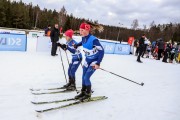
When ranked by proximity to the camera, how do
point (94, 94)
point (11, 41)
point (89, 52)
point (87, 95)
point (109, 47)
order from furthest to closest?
1. point (109, 47)
2. point (11, 41)
3. point (94, 94)
4. point (87, 95)
5. point (89, 52)

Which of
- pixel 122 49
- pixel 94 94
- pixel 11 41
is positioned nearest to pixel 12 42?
pixel 11 41

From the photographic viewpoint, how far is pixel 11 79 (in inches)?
260

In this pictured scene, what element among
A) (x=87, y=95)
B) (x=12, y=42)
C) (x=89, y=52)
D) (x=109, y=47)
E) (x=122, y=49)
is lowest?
(x=87, y=95)

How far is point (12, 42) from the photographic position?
41.2 feet

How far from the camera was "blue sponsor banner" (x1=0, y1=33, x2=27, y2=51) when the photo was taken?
1210 cm

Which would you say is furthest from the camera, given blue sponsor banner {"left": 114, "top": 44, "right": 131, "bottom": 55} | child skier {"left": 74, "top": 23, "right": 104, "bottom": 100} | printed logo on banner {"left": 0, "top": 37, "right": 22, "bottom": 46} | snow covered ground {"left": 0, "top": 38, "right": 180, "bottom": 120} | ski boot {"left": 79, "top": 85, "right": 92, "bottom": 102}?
blue sponsor banner {"left": 114, "top": 44, "right": 131, "bottom": 55}

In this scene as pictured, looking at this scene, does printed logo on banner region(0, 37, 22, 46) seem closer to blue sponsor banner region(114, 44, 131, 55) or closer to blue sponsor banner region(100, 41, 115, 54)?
blue sponsor banner region(100, 41, 115, 54)

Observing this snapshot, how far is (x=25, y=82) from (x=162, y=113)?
13.2ft

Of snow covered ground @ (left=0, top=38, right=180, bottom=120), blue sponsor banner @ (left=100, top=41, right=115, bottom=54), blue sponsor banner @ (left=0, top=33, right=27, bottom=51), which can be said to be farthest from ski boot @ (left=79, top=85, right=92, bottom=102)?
blue sponsor banner @ (left=100, top=41, right=115, bottom=54)

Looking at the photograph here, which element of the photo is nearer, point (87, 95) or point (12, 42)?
point (87, 95)

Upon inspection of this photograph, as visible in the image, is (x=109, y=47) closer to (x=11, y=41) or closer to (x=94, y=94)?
(x=11, y=41)

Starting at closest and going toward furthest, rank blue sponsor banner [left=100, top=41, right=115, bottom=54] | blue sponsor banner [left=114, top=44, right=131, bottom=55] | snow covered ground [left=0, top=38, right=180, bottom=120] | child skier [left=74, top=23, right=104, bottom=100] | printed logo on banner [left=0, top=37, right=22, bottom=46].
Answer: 1. snow covered ground [left=0, top=38, right=180, bottom=120]
2. child skier [left=74, top=23, right=104, bottom=100]
3. printed logo on banner [left=0, top=37, right=22, bottom=46]
4. blue sponsor banner [left=100, top=41, right=115, bottom=54]
5. blue sponsor banner [left=114, top=44, right=131, bottom=55]

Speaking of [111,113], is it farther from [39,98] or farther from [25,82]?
[25,82]

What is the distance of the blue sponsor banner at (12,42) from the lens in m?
12.1
